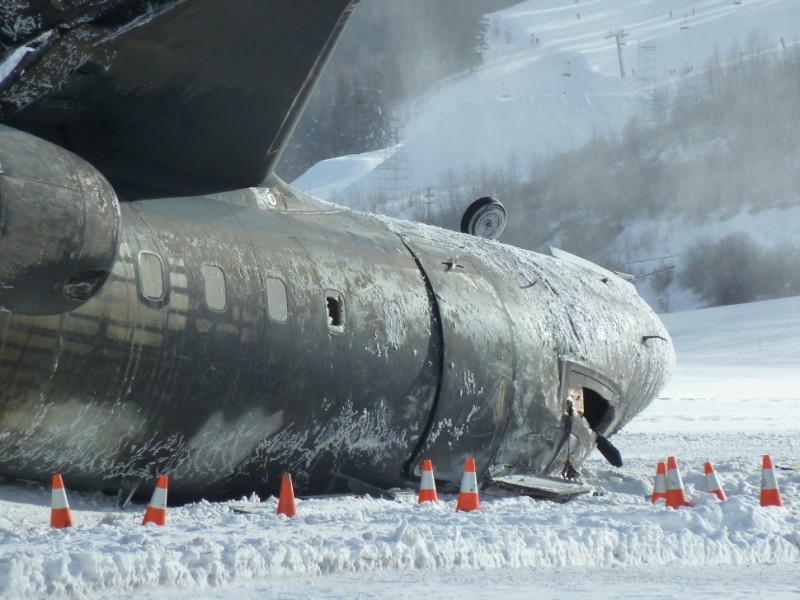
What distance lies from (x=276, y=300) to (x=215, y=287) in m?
0.66

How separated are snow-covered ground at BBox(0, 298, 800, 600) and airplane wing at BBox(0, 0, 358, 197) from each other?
2837mm

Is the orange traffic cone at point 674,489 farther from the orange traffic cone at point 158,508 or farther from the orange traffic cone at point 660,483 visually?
the orange traffic cone at point 158,508

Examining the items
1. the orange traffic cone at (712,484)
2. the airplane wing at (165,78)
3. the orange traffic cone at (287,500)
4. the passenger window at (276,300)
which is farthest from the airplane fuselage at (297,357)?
the orange traffic cone at (712,484)

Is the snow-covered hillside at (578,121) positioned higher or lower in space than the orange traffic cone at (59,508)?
higher

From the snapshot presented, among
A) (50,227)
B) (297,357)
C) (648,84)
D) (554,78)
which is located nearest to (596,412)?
(297,357)

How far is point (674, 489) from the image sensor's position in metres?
10.8

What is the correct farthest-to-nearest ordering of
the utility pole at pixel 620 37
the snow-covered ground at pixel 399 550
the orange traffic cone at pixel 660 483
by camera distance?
the utility pole at pixel 620 37
the orange traffic cone at pixel 660 483
the snow-covered ground at pixel 399 550

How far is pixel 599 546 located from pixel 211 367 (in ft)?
11.1

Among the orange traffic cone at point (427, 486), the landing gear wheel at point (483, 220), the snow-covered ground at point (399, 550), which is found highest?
the landing gear wheel at point (483, 220)

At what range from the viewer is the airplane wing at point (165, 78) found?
8.53 meters

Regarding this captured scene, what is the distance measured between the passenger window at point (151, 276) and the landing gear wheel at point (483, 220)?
629 cm

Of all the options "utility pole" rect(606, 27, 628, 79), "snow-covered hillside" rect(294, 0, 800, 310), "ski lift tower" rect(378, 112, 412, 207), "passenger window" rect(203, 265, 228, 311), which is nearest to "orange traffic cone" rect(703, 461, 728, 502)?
"passenger window" rect(203, 265, 228, 311)

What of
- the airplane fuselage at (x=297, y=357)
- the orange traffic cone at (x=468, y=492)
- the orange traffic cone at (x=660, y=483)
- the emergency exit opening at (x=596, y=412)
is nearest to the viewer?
the airplane fuselage at (x=297, y=357)

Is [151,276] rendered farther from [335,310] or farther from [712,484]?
[712,484]
